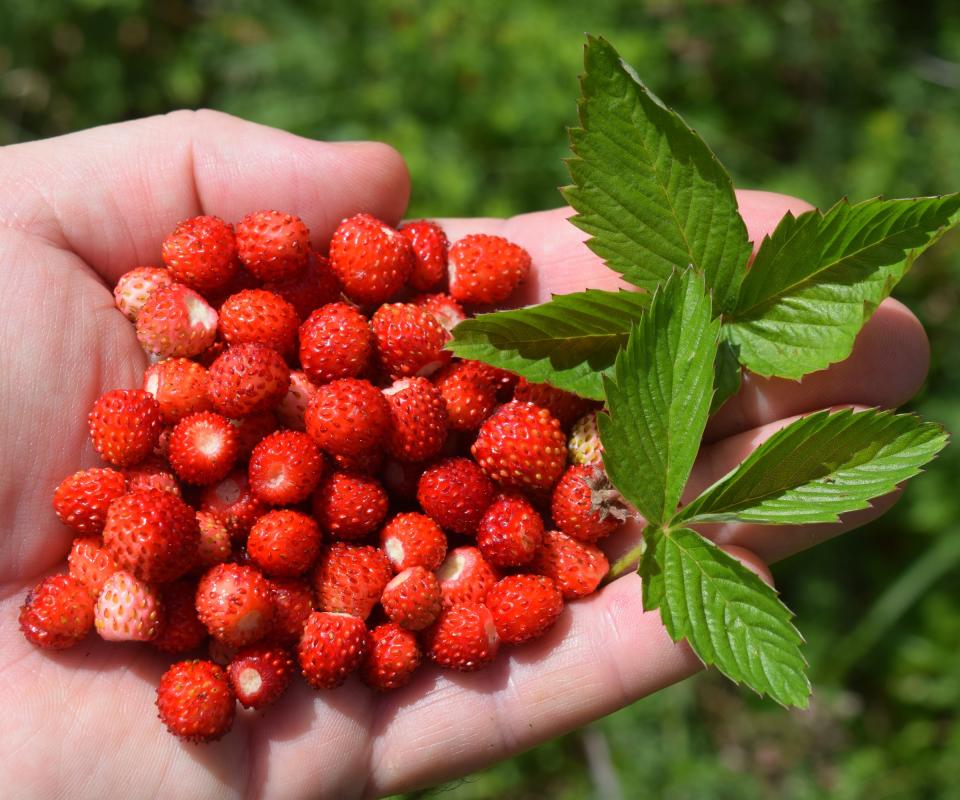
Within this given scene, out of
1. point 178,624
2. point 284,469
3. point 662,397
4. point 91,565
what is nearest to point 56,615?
point 91,565

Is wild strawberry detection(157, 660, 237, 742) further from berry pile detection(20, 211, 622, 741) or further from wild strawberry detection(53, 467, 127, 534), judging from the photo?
wild strawberry detection(53, 467, 127, 534)

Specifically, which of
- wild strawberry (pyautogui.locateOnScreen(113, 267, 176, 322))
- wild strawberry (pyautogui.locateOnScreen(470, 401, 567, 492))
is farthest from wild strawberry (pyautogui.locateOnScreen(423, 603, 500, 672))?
wild strawberry (pyautogui.locateOnScreen(113, 267, 176, 322))

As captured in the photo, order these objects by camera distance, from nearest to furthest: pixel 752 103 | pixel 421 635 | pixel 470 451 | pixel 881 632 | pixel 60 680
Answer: pixel 60 680 → pixel 421 635 → pixel 470 451 → pixel 881 632 → pixel 752 103

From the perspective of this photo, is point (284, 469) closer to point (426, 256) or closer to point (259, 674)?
point (259, 674)

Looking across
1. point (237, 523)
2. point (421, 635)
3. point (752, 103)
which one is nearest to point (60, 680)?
point (237, 523)

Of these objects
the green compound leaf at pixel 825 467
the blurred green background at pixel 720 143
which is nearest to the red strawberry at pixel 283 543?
the green compound leaf at pixel 825 467

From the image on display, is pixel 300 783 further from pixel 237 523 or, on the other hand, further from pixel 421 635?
pixel 237 523
